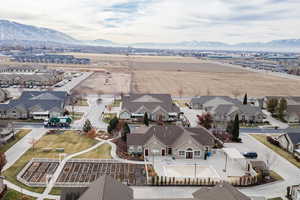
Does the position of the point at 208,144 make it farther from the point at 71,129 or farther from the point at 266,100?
the point at 266,100

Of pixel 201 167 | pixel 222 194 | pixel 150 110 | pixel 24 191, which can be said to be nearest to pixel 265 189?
pixel 201 167

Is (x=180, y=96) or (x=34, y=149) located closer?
(x=34, y=149)

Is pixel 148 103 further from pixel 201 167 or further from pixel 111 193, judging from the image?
pixel 111 193

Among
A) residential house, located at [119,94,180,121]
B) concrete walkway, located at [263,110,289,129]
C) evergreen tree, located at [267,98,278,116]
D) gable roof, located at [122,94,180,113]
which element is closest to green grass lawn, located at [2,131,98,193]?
residential house, located at [119,94,180,121]

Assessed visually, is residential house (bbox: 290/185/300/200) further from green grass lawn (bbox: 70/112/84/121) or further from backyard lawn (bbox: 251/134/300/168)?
green grass lawn (bbox: 70/112/84/121)

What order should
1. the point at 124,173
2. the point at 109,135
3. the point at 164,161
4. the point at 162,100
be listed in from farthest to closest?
the point at 162,100
the point at 109,135
the point at 164,161
the point at 124,173

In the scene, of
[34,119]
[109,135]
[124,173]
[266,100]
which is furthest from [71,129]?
[266,100]

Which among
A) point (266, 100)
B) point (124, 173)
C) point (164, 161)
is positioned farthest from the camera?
point (266, 100)
